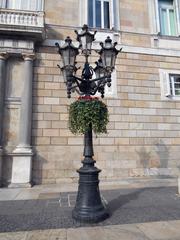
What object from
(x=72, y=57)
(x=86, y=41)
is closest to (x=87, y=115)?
(x=72, y=57)

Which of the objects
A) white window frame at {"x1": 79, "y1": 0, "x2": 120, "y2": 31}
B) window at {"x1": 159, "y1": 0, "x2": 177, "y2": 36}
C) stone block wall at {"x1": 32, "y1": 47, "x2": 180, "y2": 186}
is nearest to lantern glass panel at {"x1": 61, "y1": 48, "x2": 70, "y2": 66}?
stone block wall at {"x1": 32, "y1": 47, "x2": 180, "y2": 186}

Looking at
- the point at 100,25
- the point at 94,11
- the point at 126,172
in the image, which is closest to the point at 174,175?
the point at 126,172

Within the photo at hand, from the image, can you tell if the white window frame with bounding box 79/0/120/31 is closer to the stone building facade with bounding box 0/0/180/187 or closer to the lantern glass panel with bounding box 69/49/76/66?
the stone building facade with bounding box 0/0/180/187

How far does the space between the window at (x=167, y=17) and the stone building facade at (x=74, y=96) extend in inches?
2.7

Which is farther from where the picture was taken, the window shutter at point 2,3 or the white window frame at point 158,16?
the white window frame at point 158,16

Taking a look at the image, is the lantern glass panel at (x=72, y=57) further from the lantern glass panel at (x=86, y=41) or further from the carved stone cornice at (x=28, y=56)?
the carved stone cornice at (x=28, y=56)

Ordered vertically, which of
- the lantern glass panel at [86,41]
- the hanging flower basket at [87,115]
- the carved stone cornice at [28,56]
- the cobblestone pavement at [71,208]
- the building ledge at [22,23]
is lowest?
the cobblestone pavement at [71,208]

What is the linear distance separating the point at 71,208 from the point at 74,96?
5796 millimetres

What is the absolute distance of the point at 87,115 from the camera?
532 centimetres

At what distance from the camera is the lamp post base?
497cm

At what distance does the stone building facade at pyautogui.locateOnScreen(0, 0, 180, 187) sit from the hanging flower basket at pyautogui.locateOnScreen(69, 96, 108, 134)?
4690 mm

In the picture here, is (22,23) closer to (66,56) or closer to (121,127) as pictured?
(66,56)

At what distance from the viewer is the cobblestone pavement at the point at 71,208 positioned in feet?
15.9

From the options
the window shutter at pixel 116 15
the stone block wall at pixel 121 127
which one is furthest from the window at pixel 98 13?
the stone block wall at pixel 121 127
